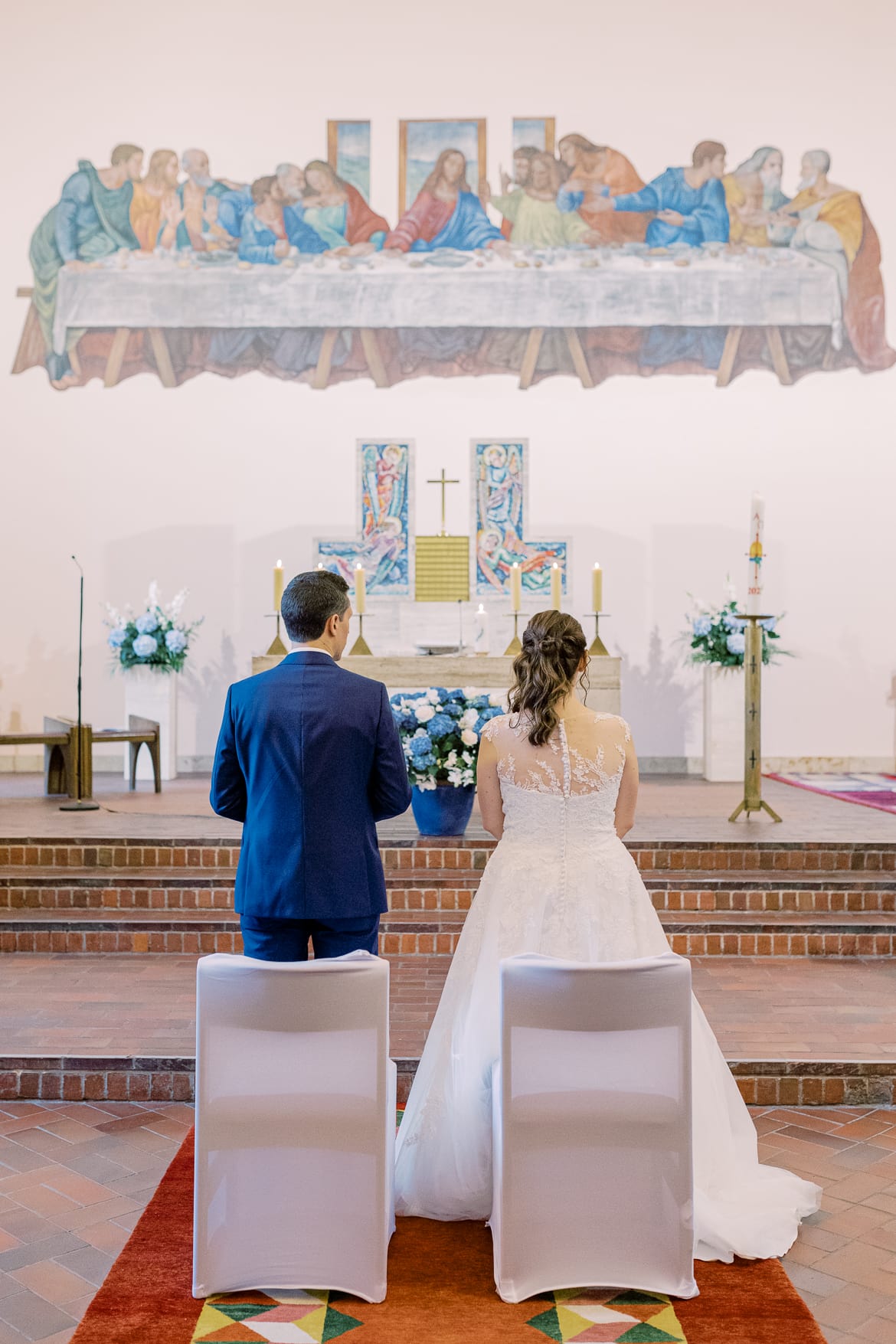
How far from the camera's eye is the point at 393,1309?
8.77ft

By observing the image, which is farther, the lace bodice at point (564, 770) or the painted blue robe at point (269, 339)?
the painted blue robe at point (269, 339)

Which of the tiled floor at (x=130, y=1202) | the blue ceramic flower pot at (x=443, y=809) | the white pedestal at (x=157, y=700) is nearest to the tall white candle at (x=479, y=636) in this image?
the white pedestal at (x=157, y=700)

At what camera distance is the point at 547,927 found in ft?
10.4

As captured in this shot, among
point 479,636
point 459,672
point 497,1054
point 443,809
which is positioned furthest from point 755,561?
point 497,1054

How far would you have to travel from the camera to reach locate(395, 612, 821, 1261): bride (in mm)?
3064

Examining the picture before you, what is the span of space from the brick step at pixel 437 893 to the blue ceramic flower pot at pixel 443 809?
473 mm

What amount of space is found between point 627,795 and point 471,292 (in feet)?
26.6

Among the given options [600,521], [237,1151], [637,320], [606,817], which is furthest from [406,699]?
[637,320]

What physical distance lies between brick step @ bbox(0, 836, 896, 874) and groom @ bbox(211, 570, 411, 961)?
3203mm

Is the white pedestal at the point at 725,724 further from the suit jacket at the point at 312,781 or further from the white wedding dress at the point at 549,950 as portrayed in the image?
the suit jacket at the point at 312,781

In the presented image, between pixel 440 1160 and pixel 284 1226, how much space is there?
545mm

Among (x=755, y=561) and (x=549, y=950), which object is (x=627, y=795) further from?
(x=755, y=561)

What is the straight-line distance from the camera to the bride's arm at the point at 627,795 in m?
3.19

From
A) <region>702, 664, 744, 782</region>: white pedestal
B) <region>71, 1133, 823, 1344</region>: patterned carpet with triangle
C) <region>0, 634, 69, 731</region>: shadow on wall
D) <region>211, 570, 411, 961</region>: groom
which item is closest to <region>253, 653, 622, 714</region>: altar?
<region>702, 664, 744, 782</region>: white pedestal
